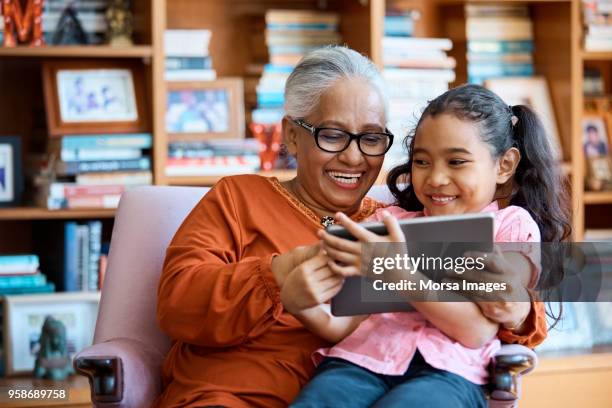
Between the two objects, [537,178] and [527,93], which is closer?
[537,178]

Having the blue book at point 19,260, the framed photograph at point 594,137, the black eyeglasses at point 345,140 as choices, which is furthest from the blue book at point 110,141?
the framed photograph at point 594,137

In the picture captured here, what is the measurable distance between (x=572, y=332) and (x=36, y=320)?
1693 mm

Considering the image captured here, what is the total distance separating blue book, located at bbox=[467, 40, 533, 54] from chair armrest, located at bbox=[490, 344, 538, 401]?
1917mm

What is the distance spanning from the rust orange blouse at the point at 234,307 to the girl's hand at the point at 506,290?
78mm

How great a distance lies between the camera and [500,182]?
1.93 m

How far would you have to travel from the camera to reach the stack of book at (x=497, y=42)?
3570mm

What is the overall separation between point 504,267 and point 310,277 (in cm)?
31

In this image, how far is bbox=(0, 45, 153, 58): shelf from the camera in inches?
122

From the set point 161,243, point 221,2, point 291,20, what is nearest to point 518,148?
point 161,243

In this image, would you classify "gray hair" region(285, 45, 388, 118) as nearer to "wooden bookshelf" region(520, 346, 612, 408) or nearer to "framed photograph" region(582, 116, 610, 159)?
"wooden bookshelf" region(520, 346, 612, 408)

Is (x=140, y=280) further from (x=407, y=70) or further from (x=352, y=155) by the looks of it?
(x=407, y=70)

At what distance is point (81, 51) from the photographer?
10.3ft

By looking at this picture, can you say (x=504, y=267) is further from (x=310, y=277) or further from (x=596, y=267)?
(x=596, y=267)

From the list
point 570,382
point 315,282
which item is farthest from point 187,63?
point 315,282
